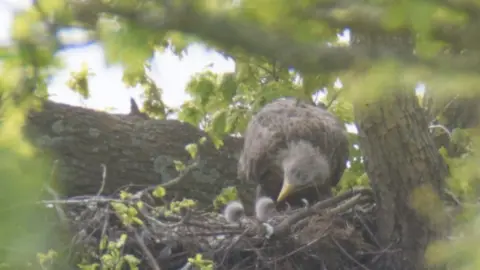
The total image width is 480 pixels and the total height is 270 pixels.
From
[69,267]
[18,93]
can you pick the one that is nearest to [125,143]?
[69,267]

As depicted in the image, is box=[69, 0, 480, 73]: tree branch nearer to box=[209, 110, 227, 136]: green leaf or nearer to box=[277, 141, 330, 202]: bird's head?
box=[277, 141, 330, 202]: bird's head

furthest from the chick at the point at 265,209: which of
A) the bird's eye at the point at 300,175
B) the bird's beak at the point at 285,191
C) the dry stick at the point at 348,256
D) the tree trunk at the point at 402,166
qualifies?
the tree trunk at the point at 402,166

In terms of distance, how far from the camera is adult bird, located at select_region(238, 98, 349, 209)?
526 centimetres

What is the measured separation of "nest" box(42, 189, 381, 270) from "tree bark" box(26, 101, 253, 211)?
2.02 feet

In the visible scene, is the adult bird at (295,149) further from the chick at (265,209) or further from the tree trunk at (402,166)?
the tree trunk at (402,166)

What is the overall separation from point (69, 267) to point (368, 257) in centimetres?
165

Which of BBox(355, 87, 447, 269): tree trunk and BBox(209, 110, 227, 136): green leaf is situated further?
BBox(209, 110, 227, 136): green leaf

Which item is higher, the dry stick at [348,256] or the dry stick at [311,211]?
the dry stick at [311,211]

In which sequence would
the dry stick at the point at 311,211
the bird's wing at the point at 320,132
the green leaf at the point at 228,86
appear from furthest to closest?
the green leaf at the point at 228,86 → the bird's wing at the point at 320,132 → the dry stick at the point at 311,211

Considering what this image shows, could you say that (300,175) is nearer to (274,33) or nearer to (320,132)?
(320,132)

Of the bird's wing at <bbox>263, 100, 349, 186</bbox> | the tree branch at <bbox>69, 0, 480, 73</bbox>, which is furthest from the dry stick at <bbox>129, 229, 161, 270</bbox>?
the tree branch at <bbox>69, 0, 480, 73</bbox>

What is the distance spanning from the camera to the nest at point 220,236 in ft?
12.7

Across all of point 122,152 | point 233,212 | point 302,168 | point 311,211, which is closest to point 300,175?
point 302,168

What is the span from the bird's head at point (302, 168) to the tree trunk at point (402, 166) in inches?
35.9
